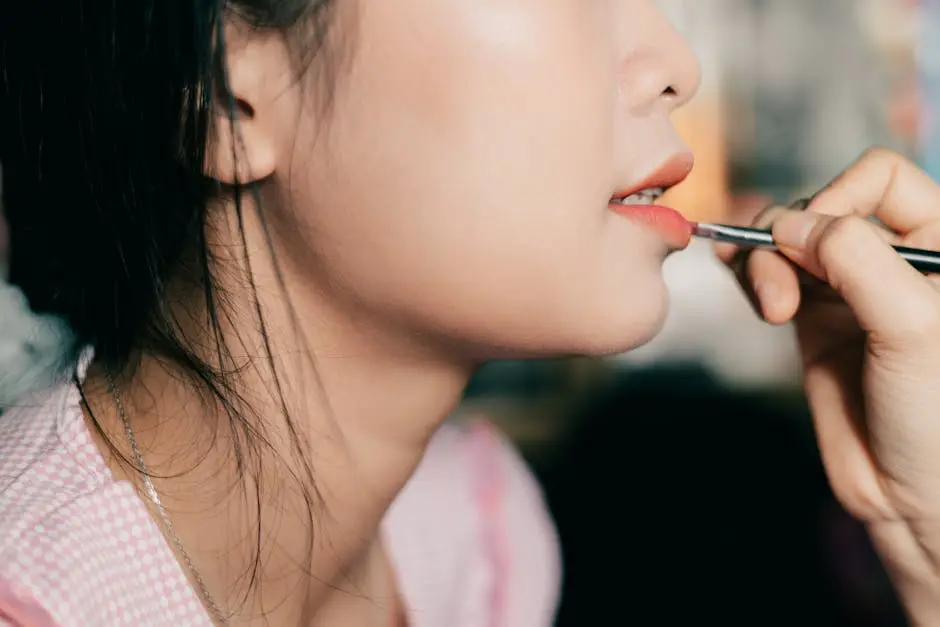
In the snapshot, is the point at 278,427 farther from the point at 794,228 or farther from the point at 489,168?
the point at 794,228

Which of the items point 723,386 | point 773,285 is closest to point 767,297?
point 773,285

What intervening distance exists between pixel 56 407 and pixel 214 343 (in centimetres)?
11

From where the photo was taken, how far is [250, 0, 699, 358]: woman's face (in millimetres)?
488

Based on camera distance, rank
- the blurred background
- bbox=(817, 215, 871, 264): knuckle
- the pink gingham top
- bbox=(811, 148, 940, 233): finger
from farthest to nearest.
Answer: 1. the blurred background
2. bbox=(811, 148, 940, 233): finger
3. bbox=(817, 215, 871, 264): knuckle
4. the pink gingham top

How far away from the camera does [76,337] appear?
0.65 meters

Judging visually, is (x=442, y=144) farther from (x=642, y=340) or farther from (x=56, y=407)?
(x=56, y=407)

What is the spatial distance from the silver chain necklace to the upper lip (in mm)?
346

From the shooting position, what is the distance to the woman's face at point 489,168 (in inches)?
19.2

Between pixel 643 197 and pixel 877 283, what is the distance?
17 centimetres

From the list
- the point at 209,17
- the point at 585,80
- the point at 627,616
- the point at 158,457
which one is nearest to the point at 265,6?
the point at 209,17

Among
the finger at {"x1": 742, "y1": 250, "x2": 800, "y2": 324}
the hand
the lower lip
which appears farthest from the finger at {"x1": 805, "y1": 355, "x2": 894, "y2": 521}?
the lower lip

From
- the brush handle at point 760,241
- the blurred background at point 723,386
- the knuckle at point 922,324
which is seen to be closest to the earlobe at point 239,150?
the brush handle at point 760,241

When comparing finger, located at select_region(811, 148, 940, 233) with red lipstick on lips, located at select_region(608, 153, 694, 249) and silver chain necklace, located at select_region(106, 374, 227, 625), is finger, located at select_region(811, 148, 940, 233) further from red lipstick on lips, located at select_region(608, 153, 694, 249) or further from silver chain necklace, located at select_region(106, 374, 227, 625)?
silver chain necklace, located at select_region(106, 374, 227, 625)

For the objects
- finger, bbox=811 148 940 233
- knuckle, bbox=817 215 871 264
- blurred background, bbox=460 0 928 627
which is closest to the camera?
knuckle, bbox=817 215 871 264
